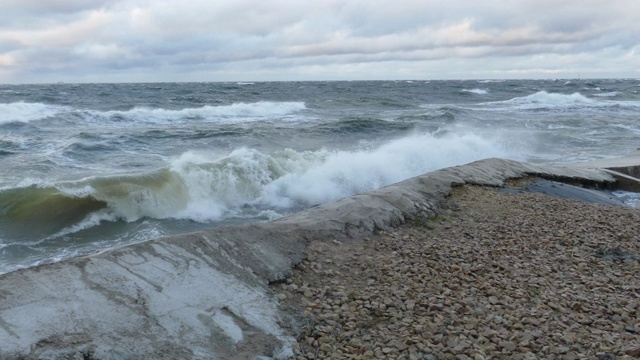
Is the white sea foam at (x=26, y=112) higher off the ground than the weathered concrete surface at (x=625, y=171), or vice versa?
the white sea foam at (x=26, y=112)

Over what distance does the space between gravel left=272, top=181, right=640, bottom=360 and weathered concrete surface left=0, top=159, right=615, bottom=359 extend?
0.81 ft

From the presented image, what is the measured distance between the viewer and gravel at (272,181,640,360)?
369 cm

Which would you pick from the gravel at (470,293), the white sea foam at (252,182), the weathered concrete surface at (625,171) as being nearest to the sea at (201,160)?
the white sea foam at (252,182)

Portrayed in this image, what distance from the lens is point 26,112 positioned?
87.5 feet

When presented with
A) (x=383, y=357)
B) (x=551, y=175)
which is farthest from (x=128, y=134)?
(x=383, y=357)

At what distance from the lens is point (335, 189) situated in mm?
11391

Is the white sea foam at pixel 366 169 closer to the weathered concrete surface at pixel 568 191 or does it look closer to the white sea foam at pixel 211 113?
the weathered concrete surface at pixel 568 191

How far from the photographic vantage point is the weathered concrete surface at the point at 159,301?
10.6ft

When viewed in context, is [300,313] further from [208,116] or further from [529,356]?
[208,116]

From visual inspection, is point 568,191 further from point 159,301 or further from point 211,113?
point 211,113

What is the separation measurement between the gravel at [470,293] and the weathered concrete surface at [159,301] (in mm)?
247

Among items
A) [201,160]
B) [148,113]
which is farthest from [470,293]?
[148,113]

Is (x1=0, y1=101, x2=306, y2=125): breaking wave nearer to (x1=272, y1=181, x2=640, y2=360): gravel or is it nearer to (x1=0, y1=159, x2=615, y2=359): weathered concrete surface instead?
(x1=272, y1=181, x2=640, y2=360): gravel

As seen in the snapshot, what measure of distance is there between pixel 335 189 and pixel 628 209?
16.9 feet
